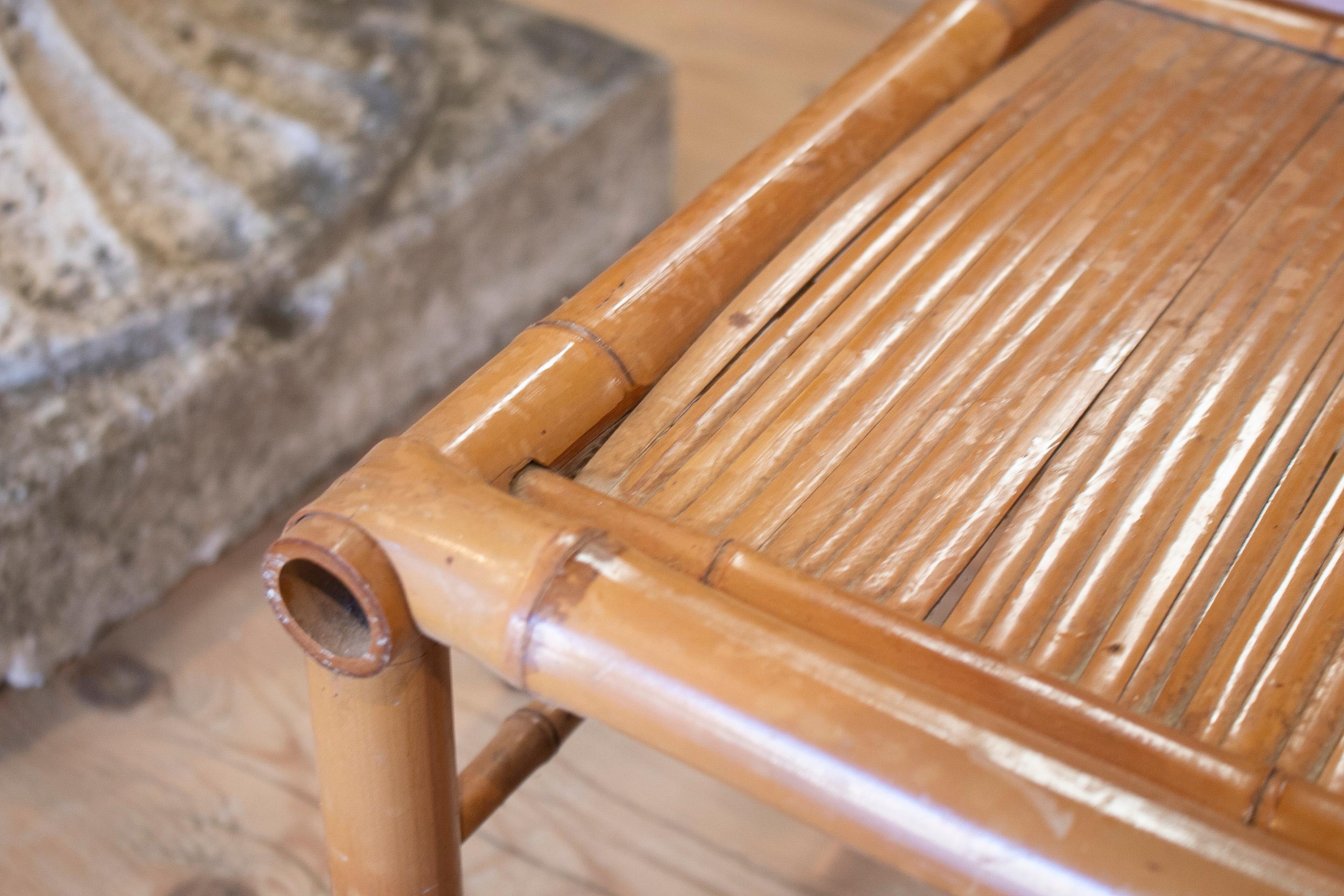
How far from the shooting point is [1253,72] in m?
0.68

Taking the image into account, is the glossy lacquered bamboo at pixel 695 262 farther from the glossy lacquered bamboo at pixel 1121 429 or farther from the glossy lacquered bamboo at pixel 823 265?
the glossy lacquered bamboo at pixel 1121 429

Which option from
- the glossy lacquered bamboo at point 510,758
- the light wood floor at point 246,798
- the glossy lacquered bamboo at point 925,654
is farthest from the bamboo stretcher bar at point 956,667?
the light wood floor at point 246,798

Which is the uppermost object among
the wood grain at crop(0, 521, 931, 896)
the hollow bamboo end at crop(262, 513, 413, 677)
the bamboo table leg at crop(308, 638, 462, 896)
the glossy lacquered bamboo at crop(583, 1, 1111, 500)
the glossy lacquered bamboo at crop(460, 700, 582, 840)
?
the glossy lacquered bamboo at crop(583, 1, 1111, 500)

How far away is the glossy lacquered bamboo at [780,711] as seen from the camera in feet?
1.12

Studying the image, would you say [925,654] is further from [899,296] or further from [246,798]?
[246,798]

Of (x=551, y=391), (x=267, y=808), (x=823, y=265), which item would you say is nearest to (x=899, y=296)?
(x=823, y=265)

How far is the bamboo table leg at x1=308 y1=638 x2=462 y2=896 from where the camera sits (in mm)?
444

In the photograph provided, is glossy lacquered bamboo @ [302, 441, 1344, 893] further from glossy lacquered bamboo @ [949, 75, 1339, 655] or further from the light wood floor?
the light wood floor

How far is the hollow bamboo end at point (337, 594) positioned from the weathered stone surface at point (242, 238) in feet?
1.62

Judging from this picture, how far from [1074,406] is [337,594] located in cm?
30

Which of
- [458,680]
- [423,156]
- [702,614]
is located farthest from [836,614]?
[423,156]

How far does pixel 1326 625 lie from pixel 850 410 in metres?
0.19

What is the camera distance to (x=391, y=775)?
1.52 ft

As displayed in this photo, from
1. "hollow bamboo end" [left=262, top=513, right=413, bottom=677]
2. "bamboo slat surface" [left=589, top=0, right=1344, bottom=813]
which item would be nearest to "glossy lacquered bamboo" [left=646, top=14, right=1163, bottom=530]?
"bamboo slat surface" [left=589, top=0, right=1344, bottom=813]
